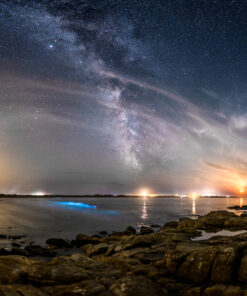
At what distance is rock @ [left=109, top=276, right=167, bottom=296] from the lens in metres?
7.64

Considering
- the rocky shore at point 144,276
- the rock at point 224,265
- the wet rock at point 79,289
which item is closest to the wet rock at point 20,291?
the rocky shore at point 144,276

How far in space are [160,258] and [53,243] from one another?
573 inches

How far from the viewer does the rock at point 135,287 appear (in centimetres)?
764

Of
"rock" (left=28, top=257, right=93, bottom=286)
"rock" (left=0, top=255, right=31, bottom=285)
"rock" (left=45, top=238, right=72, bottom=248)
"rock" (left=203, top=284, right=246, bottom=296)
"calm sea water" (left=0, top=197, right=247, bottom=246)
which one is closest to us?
"rock" (left=203, top=284, right=246, bottom=296)

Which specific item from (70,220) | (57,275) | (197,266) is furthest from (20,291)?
(70,220)

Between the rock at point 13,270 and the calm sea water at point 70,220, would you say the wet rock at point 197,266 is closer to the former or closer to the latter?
the rock at point 13,270

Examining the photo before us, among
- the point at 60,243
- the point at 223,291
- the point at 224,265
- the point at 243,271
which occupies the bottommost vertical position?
the point at 60,243

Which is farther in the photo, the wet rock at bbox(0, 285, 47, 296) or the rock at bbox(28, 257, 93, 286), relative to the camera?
the rock at bbox(28, 257, 93, 286)

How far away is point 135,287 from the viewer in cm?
793

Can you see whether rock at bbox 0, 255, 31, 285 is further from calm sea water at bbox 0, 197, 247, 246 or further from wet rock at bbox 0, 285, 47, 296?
calm sea water at bbox 0, 197, 247, 246

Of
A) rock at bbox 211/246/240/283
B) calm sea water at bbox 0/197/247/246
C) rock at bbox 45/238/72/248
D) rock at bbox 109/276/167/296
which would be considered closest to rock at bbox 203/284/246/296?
rock at bbox 211/246/240/283

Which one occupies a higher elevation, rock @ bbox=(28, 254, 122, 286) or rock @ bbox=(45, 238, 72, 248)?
rock @ bbox=(28, 254, 122, 286)

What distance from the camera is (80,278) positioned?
861 centimetres

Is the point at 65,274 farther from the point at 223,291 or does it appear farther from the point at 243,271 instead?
the point at 243,271
